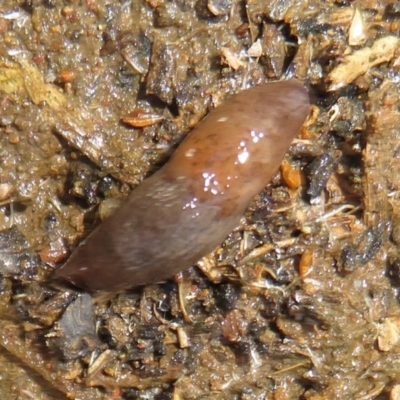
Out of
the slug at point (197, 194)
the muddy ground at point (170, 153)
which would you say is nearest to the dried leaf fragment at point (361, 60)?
the muddy ground at point (170, 153)

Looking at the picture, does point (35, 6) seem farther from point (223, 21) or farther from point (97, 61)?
point (223, 21)

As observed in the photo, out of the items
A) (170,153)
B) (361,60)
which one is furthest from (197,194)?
(361,60)

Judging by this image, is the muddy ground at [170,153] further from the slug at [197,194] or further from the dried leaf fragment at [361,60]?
the slug at [197,194]

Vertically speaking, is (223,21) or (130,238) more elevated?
(223,21)

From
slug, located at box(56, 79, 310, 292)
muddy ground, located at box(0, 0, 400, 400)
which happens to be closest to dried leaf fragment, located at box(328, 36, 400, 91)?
muddy ground, located at box(0, 0, 400, 400)

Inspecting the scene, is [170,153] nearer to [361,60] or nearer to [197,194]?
[197,194]

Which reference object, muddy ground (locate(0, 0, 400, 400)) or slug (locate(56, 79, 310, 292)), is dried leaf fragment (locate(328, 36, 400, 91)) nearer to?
muddy ground (locate(0, 0, 400, 400))

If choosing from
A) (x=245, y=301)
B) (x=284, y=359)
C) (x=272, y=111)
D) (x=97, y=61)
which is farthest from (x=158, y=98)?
(x=284, y=359)
